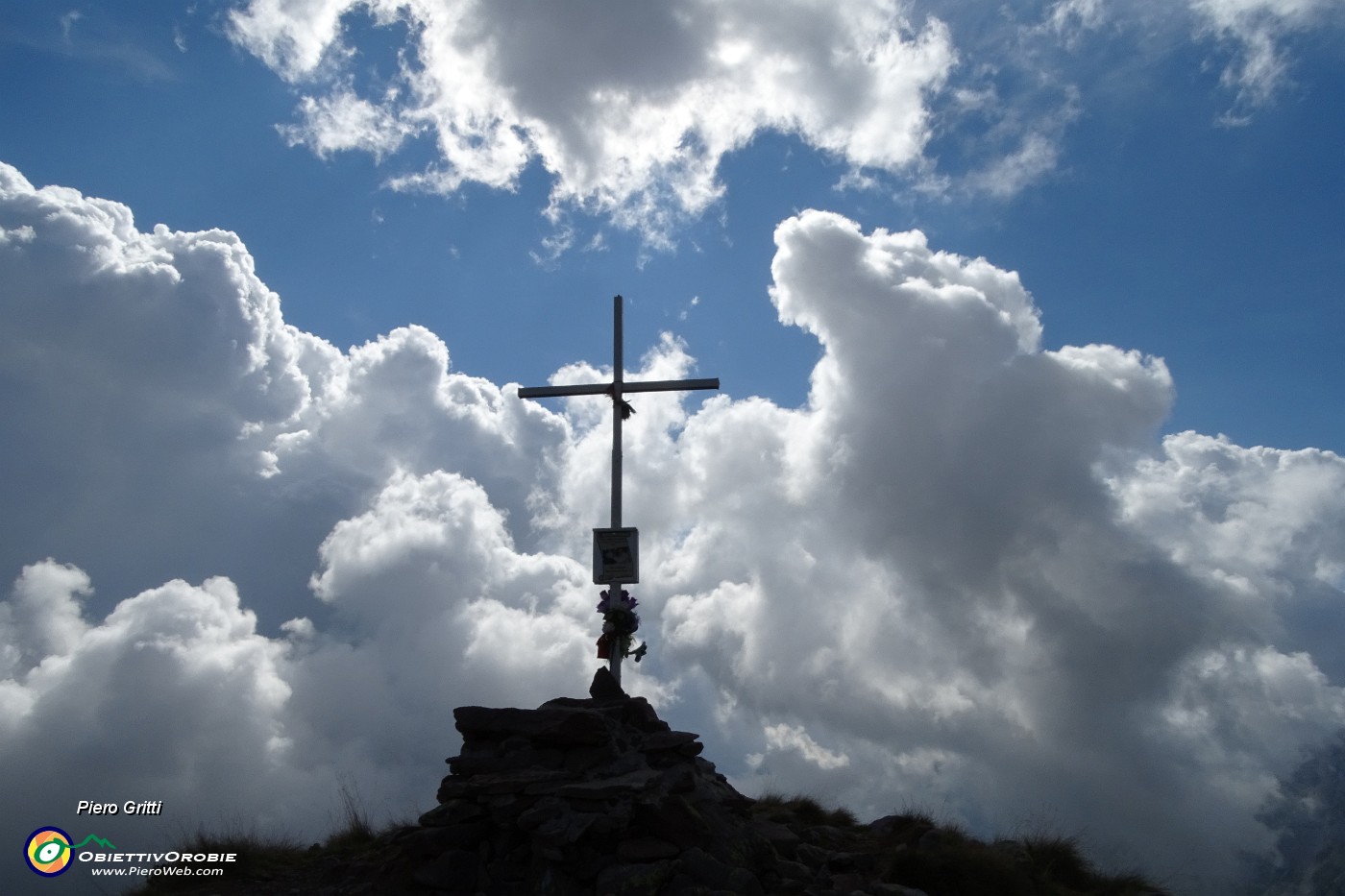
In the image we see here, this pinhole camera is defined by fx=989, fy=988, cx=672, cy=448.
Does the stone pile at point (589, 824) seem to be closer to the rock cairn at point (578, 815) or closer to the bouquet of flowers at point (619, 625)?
the rock cairn at point (578, 815)

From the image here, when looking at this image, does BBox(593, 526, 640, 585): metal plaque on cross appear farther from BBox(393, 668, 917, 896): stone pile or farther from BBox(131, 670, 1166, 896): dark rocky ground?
BBox(393, 668, 917, 896): stone pile

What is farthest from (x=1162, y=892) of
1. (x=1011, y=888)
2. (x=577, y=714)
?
(x=577, y=714)

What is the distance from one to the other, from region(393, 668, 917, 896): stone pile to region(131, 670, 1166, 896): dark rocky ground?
17mm

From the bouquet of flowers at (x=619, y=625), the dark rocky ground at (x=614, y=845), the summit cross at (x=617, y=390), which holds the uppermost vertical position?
the summit cross at (x=617, y=390)

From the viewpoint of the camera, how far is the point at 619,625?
1772cm

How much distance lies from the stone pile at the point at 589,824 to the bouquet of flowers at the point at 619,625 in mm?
2454

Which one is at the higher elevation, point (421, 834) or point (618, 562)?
point (618, 562)

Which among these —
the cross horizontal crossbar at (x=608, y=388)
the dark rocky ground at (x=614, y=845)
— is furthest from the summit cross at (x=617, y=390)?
the dark rocky ground at (x=614, y=845)

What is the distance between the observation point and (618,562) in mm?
17938

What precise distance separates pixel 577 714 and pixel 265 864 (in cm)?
557

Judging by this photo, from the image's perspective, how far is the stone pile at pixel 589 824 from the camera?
12312 millimetres

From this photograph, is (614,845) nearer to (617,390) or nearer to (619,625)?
(619,625)

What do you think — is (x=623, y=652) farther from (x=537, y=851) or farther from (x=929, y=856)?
(x=929, y=856)

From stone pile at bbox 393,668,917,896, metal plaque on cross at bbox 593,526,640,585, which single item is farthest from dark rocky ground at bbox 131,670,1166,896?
metal plaque on cross at bbox 593,526,640,585
